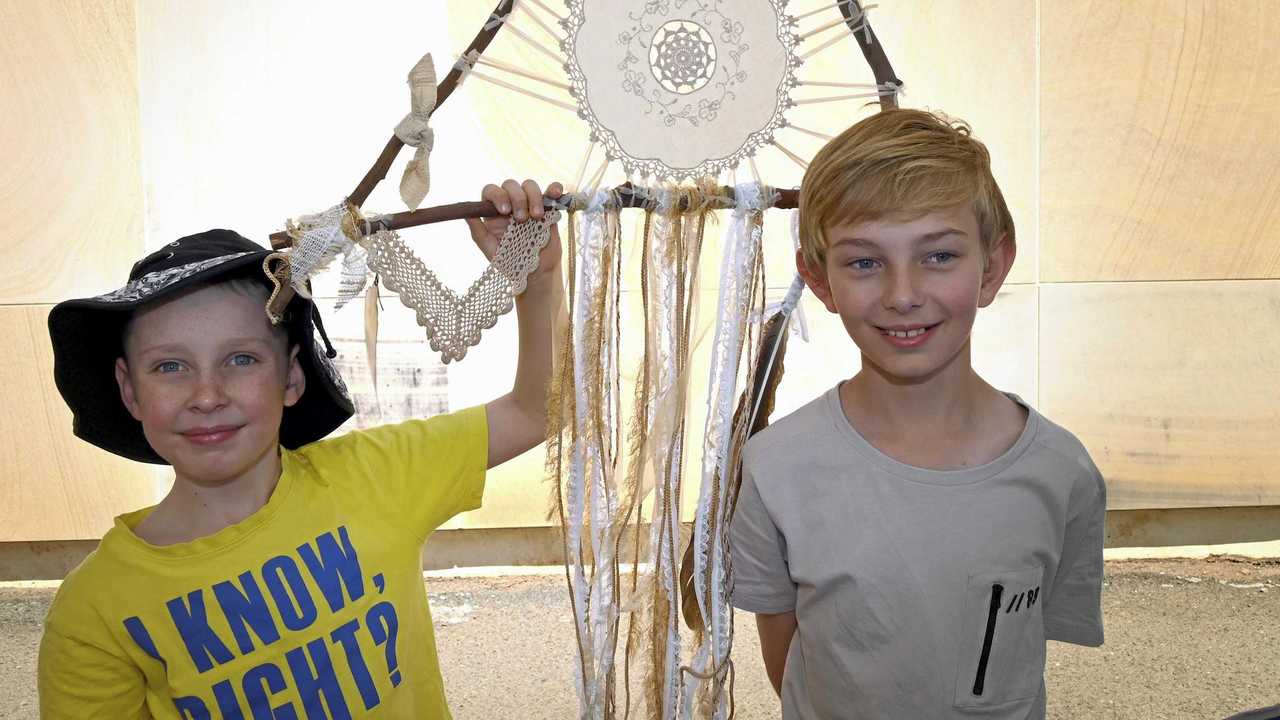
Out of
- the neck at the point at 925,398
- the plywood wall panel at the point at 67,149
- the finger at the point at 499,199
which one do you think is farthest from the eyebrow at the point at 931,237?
the plywood wall panel at the point at 67,149

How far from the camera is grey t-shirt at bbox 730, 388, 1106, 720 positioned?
0.79m

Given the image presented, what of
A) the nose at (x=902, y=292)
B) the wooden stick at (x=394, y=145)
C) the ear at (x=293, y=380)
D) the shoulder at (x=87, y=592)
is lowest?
the shoulder at (x=87, y=592)

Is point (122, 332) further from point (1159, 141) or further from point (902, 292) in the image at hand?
point (1159, 141)

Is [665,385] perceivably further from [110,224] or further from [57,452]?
[57,452]

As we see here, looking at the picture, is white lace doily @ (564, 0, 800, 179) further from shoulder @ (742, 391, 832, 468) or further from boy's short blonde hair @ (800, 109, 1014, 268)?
shoulder @ (742, 391, 832, 468)

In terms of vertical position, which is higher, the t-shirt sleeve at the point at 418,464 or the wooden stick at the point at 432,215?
the wooden stick at the point at 432,215

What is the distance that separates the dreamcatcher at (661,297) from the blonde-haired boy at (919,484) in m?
0.14

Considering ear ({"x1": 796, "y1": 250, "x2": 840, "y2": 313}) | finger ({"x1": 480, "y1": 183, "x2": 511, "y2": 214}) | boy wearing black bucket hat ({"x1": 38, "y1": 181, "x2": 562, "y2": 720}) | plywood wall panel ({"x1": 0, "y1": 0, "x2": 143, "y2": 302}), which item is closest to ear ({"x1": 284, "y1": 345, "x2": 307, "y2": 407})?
boy wearing black bucket hat ({"x1": 38, "y1": 181, "x2": 562, "y2": 720})

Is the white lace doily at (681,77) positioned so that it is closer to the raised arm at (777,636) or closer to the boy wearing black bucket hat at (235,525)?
the boy wearing black bucket hat at (235,525)

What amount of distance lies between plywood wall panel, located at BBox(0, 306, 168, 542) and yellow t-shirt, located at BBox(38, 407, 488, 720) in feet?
5.30

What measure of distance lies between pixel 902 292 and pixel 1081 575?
324 millimetres

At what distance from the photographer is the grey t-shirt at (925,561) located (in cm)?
79

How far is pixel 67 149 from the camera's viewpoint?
219 cm

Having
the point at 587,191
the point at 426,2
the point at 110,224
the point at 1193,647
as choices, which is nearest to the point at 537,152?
the point at 426,2
